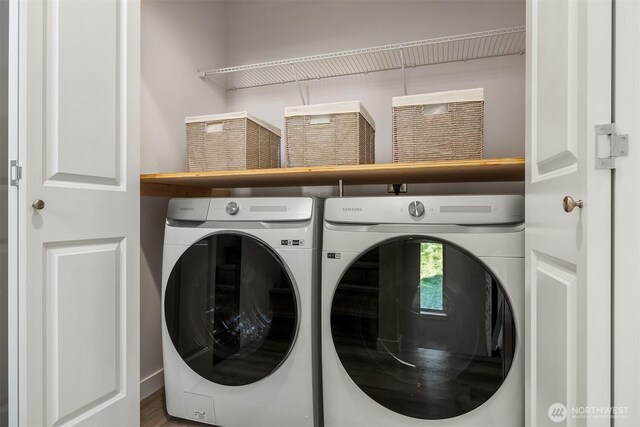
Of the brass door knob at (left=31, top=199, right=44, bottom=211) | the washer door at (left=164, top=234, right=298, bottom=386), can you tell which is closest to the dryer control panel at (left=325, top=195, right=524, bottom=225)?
the washer door at (left=164, top=234, right=298, bottom=386)

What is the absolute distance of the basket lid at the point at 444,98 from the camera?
4.23 ft

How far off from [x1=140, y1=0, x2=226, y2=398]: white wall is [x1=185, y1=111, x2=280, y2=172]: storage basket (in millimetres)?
293

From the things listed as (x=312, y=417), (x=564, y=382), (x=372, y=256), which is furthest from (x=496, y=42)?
(x=312, y=417)

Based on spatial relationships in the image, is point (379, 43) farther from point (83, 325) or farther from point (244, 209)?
point (83, 325)

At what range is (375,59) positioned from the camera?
1978 mm

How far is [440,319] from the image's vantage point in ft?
3.93

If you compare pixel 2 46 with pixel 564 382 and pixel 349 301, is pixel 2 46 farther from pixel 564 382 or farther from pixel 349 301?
pixel 564 382

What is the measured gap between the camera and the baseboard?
1717mm

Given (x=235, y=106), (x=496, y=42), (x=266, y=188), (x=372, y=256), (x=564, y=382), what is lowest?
(x=564, y=382)

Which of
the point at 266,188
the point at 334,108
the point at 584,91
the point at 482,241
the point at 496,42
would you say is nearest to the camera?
the point at 584,91

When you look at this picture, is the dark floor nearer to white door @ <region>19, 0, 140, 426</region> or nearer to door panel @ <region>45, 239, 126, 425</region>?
white door @ <region>19, 0, 140, 426</region>

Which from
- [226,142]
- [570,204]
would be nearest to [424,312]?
[570,204]

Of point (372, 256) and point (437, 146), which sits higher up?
point (437, 146)

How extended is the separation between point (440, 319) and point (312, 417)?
63cm
